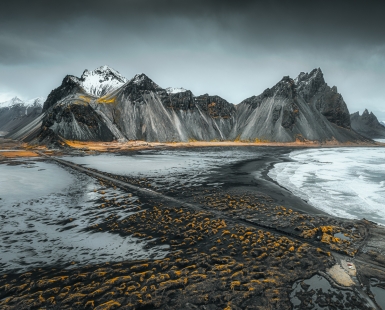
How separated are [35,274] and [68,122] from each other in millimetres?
85304

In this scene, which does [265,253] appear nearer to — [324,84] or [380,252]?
[380,252]

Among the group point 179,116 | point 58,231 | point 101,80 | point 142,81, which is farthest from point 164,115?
point 58,231

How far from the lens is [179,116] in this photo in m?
122

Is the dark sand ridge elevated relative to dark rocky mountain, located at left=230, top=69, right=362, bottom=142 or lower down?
lower down

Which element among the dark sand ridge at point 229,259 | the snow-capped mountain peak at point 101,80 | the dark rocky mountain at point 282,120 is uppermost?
the snow-capped mountain peak at point 101,80

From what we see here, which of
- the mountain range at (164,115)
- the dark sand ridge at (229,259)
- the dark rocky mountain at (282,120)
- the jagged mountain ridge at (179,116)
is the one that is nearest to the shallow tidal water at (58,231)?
the dark sand ridge at (229,259)

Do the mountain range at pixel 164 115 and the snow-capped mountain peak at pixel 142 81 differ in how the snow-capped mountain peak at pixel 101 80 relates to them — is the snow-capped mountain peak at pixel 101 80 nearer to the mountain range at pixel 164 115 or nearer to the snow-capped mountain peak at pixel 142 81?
the mountain range at pixel 164 115

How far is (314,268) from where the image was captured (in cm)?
877

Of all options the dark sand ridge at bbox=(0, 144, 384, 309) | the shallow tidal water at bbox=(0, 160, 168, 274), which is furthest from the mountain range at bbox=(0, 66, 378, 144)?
the dark sand ridge at bbox=(0, 144, 384, 309)

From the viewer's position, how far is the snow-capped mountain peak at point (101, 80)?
133 m

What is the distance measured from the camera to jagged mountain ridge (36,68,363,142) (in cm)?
8669

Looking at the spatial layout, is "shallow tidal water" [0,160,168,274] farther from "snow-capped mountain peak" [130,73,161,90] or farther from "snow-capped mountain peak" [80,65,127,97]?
"snow-capped mountain peak" [80,65,127,97]

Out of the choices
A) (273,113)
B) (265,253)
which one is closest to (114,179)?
(265,253)

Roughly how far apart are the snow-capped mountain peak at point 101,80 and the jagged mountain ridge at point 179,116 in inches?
151
